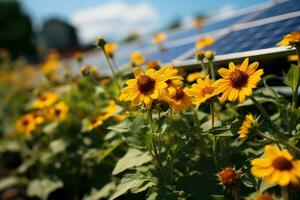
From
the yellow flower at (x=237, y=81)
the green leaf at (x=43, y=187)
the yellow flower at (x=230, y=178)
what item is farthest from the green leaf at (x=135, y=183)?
the green leaf at (x=43, y=187)

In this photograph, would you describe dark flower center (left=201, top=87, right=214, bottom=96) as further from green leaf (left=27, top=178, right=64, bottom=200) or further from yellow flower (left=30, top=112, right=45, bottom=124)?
yellow flower (left=30, top=112, right=45, bottom=124)

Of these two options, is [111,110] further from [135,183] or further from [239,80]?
[239,80]

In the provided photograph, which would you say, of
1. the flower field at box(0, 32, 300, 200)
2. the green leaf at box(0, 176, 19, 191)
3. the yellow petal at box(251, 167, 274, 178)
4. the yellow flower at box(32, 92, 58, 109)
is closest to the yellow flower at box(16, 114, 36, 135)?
the flower field at box(0, 32, 300, 200)

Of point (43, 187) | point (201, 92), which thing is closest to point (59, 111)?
point (43, 187)

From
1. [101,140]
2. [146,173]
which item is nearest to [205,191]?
[146,173]

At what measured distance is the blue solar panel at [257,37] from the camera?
2.68 meters

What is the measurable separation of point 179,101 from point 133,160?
0.60 metres

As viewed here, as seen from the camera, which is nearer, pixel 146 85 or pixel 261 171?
pixel 261 171

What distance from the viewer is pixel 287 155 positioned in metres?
1.53

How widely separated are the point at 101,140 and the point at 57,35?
5266cm

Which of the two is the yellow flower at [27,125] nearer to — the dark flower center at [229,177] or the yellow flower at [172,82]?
the yellow flower at [172,82]

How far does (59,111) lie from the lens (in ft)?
12.1

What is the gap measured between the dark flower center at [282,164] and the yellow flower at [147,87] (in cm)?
59

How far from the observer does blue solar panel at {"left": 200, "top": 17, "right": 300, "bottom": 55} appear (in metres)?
2.68
